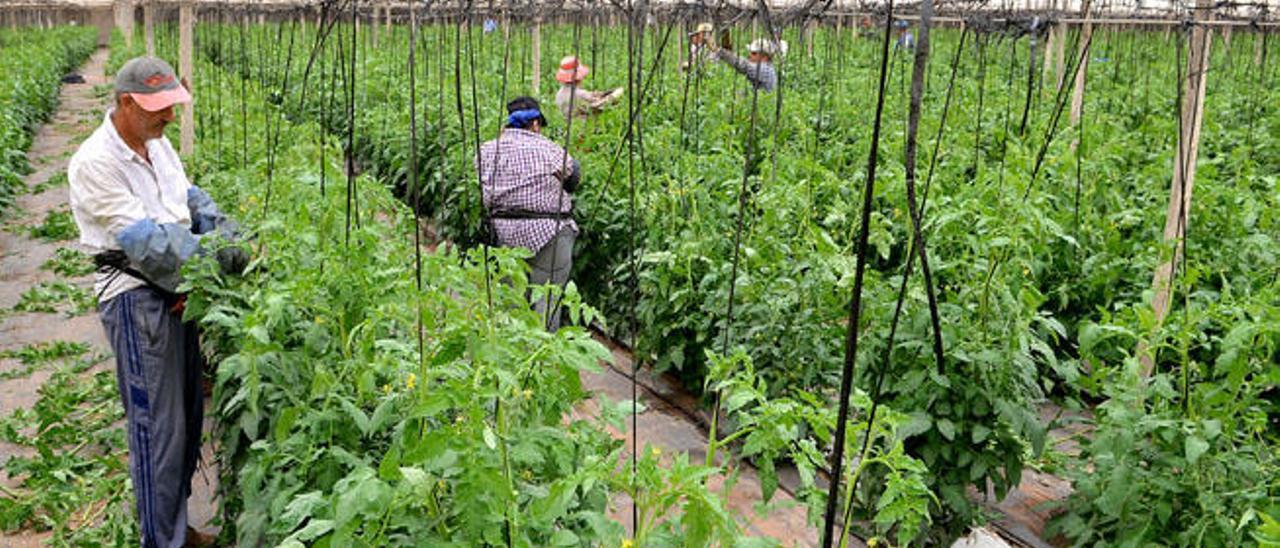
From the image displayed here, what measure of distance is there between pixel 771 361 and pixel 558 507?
2.27 meters

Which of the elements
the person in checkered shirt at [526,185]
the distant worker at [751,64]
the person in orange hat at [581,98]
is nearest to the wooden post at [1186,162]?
the person in checkered shirt at [526,185]

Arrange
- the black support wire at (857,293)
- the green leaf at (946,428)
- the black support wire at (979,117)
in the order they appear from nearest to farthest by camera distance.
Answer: the black support wire at (857,293) → the green leaf at (946,428) → the black support wire at (979,117)

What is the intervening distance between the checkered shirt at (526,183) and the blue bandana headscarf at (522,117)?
0.26 feet

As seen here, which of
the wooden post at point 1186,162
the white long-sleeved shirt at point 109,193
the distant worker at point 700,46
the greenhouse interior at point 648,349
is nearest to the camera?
the greenhouse interior at point 648,349

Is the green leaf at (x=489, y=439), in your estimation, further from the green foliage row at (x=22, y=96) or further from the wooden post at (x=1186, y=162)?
the green foliage row at (x=22, y=96)

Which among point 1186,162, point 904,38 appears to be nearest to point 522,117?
point 1186,162

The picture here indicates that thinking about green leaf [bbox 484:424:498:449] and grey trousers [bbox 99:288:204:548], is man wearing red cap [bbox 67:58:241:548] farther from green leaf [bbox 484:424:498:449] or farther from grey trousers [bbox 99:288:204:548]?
green leaf [bbox 484:424:498:449]

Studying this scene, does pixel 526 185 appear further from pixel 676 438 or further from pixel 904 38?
pixel 904 38

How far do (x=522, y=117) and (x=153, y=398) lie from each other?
99.6 inches

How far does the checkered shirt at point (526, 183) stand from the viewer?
524 cm

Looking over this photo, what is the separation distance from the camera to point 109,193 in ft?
10.7

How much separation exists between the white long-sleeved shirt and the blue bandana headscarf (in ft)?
7.17

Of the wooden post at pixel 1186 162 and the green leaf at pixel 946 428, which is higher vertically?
the wooden post at pixel 1186 162

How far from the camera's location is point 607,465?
2.06 meters
